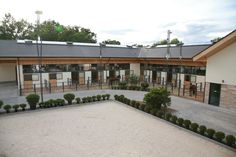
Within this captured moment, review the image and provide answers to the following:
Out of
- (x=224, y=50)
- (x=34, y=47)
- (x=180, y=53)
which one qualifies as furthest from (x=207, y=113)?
(x=34, y=47)

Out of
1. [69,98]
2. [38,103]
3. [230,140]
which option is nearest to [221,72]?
[230,140]

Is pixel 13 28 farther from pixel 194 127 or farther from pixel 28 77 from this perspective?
pixel 194 127

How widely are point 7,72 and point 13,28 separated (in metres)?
14.5

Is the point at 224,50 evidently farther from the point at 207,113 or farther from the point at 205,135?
the point at 205,135

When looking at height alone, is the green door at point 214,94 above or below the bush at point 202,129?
above

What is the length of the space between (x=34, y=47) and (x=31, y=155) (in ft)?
47.5

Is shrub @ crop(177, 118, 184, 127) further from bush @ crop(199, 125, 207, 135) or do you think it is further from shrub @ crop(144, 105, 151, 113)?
shrub @ crop(144, 105, 151, 113)

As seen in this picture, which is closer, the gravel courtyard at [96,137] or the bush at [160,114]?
the gravel courtyard at [96,137]

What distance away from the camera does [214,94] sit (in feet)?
41.7

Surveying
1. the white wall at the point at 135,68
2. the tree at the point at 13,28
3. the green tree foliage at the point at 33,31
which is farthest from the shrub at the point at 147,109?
the tree at the point at 13,28

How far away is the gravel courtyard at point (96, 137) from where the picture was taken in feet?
20.3

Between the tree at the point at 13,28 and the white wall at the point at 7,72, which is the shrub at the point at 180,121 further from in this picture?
the tree at the point at 13,28

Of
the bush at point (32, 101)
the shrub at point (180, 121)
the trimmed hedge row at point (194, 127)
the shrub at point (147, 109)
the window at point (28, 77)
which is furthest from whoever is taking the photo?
the window at point (28, 77)

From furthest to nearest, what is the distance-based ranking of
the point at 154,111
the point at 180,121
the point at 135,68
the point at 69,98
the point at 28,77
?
the point at 135,68 → the point at 28,77 → the point at 69,98 → the point at 154,111 → the point at 180,121
